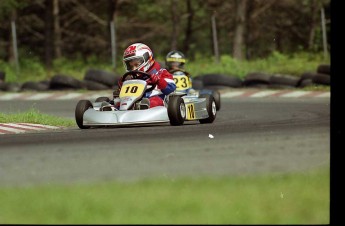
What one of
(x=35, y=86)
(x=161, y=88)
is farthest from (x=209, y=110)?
(x=35, y=86)

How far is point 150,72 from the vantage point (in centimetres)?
1227

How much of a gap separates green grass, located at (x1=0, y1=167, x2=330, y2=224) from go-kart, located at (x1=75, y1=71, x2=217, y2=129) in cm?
508

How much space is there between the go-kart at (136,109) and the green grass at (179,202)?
16.7 feet

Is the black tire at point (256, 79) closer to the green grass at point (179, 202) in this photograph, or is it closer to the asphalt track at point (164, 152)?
the asphalt track at point (164, 152)

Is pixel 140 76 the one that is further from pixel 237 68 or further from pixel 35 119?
pixel 237 68

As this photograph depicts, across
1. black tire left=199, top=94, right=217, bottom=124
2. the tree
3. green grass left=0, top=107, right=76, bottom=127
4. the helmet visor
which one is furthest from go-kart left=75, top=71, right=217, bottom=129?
the tree

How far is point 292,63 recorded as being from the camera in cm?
2512

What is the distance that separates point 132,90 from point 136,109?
0.26 metres

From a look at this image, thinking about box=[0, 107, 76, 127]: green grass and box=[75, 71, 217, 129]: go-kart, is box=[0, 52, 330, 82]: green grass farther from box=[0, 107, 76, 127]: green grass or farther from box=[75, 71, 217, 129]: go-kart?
box=[75, 71, 217, 129]: go-kart

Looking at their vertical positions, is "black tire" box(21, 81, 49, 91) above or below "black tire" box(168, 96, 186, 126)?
below

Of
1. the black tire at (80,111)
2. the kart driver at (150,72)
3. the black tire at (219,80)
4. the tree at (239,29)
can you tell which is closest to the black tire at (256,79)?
the black tire at (219,80)

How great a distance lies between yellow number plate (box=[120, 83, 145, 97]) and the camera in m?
11.9

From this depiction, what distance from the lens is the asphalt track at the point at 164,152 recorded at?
23.2 ft
